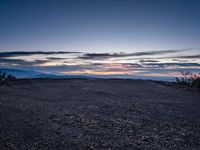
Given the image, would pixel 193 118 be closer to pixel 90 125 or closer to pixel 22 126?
pixel 90 125

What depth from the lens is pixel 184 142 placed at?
4848 millimetres

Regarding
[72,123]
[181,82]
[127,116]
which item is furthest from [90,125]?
[181,82]

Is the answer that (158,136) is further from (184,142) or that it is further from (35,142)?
(35,142)

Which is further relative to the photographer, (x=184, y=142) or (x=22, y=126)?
(x=22, y=126)

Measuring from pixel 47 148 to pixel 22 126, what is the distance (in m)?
1.79

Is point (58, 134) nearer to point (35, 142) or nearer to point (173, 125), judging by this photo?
point (35, 142)

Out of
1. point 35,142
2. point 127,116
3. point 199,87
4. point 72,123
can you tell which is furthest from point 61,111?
point 199,87

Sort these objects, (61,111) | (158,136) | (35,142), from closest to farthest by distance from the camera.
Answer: (35,142) < (158,136) < (61,111)

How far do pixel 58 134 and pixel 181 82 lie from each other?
16161 millimetres

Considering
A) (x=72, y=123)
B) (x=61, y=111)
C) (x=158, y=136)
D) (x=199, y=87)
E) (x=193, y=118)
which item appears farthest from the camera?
(x=199, y=87)

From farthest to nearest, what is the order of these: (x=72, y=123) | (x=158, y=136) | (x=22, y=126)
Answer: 1. (x=72, y=123)
2. (x=22, y=126)
3. (x=158, y=136)

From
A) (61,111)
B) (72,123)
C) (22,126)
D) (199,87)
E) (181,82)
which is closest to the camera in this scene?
(22,126)

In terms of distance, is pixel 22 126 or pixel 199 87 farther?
pixel 199 87

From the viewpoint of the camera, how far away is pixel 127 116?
707cm
